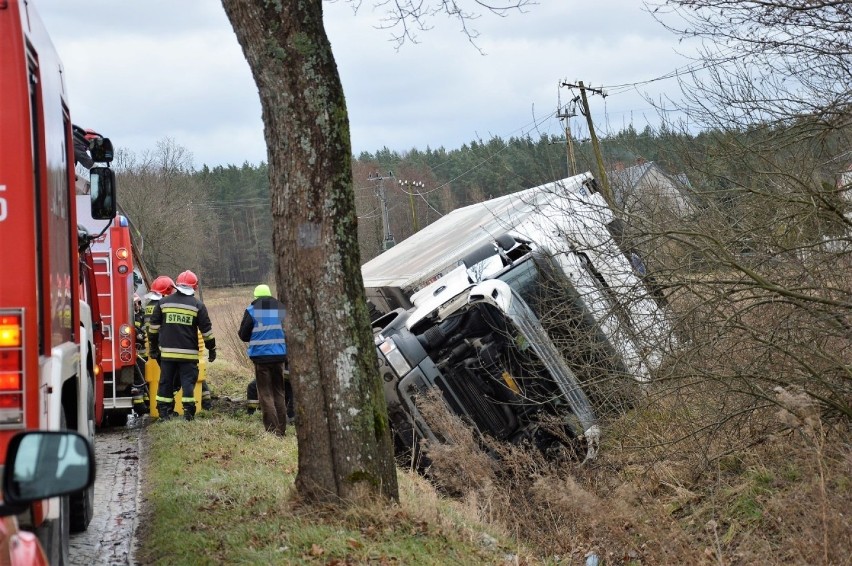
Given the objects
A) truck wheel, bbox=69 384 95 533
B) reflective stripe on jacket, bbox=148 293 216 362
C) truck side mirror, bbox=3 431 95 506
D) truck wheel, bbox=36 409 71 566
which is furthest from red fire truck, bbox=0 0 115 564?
reflective stripe on jacket, bbox=148 293 216 362

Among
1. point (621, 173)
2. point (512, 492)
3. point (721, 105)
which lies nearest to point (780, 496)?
point (512, 492)

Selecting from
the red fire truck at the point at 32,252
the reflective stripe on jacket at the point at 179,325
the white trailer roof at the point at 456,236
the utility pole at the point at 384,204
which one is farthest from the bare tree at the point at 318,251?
the utility pole at the point at 384,204

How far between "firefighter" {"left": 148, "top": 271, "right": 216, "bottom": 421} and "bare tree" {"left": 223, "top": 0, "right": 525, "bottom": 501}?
19.5 feet

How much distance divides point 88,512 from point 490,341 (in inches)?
169

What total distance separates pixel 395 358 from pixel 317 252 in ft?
12.8

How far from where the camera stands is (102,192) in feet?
24.8

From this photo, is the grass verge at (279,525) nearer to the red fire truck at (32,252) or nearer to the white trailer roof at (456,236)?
the red fire truck at (32,252)

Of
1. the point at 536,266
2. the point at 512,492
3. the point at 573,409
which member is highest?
the point at 536,266

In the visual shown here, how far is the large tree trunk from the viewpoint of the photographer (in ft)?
20.1

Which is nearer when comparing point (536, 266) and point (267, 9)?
point (267, 9)

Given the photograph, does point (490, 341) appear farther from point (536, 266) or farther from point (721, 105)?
point (721, 105)

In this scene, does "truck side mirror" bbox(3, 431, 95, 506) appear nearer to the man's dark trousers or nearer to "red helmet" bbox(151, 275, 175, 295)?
the man's dark trousers

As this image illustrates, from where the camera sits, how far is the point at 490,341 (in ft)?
32.9

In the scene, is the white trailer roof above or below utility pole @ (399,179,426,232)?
below
